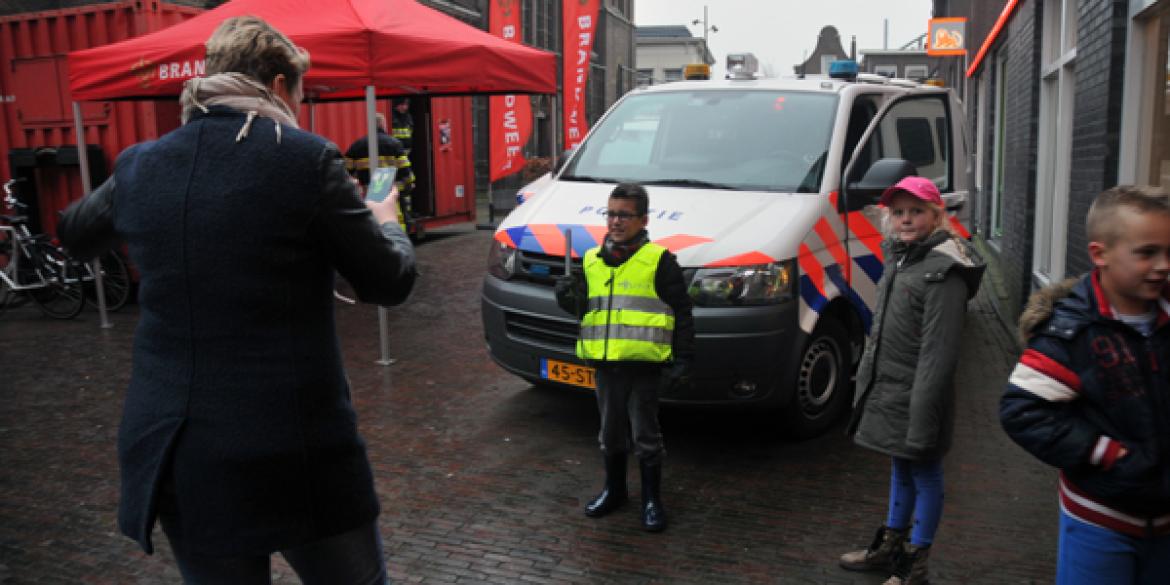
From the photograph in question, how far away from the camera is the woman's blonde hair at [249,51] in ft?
6.75

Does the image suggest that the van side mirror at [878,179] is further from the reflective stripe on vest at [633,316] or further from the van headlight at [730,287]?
the reflective stripe on vest at [633,316]

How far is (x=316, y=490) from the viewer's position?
206 cm

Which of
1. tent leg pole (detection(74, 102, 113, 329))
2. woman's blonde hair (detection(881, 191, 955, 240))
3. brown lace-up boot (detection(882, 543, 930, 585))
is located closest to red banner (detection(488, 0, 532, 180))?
tent leg pole (detection(74, 102, 113, 329))

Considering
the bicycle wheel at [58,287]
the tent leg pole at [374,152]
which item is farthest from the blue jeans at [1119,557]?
the bicycle wheel at [58,287]

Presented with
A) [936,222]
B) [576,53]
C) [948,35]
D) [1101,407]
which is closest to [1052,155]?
[936,222]

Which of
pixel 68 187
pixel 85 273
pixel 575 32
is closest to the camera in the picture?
pixel 85 273

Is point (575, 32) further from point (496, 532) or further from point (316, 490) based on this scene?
point (316, 490)

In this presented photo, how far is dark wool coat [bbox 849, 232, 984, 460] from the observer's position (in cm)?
343

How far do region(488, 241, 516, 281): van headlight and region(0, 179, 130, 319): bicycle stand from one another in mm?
5787

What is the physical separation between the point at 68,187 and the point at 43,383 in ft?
15.3

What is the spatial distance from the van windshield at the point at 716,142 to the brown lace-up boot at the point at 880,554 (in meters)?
2.21

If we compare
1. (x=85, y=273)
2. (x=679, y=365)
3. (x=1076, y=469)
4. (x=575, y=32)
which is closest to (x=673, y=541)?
(x=679, y=365)

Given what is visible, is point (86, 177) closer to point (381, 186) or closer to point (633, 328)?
point (633, 328)

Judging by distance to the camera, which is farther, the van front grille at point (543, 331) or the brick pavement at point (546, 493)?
the van front grille at point (543, 331)
